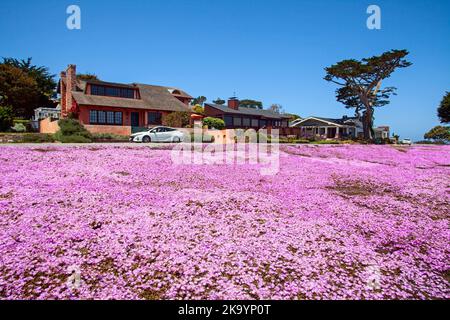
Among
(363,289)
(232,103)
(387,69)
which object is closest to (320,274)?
(363,289)

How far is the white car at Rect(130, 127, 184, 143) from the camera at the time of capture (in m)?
26.8

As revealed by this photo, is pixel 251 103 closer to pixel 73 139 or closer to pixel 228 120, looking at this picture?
pixel 228 120

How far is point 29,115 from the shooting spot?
171 feet

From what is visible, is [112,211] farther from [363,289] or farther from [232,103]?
[232,103]

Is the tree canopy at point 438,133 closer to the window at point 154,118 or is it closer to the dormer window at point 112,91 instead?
the window at point 154,118

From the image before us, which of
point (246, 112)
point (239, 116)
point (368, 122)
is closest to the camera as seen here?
point (368, 122)

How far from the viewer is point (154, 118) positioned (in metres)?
43.6

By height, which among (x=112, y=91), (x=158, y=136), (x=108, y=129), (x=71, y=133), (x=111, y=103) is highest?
(x=112, y=91)

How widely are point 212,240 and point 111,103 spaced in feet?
126

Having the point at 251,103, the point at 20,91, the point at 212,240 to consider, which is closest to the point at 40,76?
the point at 20,91

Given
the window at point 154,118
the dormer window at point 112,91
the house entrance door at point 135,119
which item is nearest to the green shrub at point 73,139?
the house entrance door at point 135,119

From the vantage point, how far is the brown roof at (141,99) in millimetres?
37969

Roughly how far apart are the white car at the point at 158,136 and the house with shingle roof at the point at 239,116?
2902 cm

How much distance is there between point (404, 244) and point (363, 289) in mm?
1922
